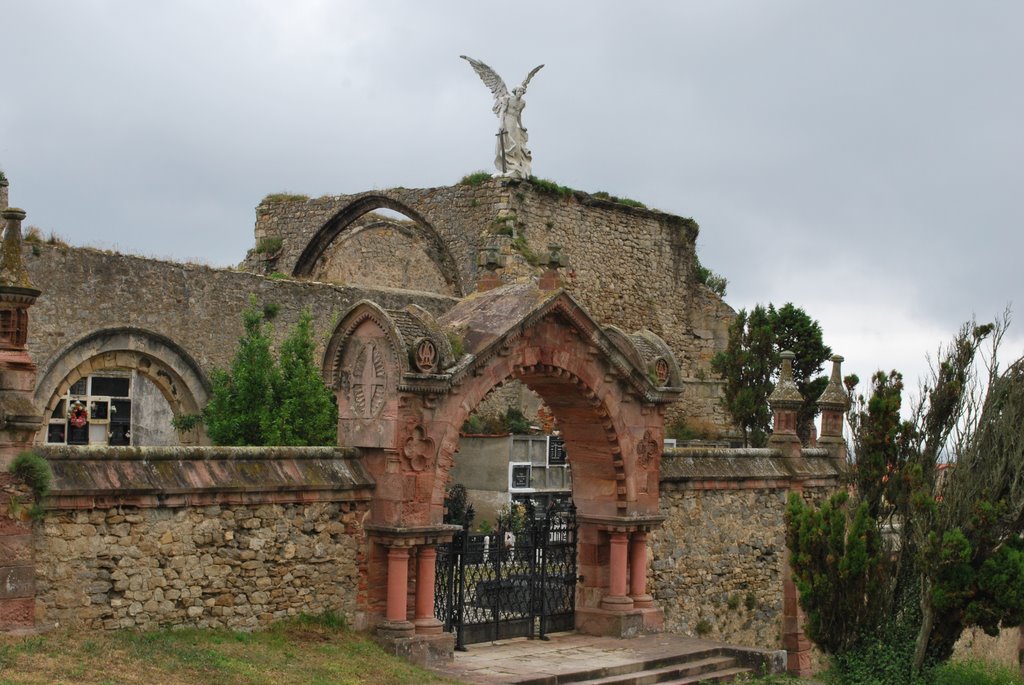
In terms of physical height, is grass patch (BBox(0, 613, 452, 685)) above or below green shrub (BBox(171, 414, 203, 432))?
below

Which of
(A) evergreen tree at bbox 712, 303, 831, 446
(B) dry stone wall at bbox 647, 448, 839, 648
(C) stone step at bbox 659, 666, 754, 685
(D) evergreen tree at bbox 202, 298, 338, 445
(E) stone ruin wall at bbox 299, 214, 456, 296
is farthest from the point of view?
(E) stone ruin wall at bbox 299, 214, 456, 296

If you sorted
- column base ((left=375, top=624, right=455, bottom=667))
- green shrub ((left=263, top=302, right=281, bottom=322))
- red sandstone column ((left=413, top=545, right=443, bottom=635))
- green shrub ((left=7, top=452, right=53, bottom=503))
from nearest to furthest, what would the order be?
green shrub ((left=7, top=452, right=53, bottom=503)) < column base ((left=375, top=624, right=455, bottom=667)) < red sandstone column ((left=413, top=545, right=443, bottom=635)) < green shrub ((left=263, top=302, right=281, bottom=322))

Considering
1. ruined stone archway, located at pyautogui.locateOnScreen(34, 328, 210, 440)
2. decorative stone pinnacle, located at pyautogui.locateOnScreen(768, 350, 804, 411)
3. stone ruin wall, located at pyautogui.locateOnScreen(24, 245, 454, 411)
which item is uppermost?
stone ruin wall, located at pyautogui.locateOnScreen(24, 245, 454, 411)

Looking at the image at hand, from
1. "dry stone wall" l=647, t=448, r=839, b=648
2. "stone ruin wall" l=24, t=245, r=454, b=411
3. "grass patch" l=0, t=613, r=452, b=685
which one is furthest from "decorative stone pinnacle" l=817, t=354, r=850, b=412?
"grass patch" l=0, t=613, r=452, b=685

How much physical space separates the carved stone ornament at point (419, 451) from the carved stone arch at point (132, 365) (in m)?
10.4

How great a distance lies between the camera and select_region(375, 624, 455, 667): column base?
41.1ft

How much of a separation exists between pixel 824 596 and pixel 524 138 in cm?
1625

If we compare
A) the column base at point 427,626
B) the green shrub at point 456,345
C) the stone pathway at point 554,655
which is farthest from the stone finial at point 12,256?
the stone pathway at point 554,655

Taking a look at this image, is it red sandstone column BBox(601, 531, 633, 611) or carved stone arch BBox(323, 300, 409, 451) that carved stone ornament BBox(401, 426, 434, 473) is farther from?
red sandstone column BBox(601, 531, 633, 611)

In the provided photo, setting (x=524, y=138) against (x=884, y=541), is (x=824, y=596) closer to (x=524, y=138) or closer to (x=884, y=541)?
(x=884, y=541)

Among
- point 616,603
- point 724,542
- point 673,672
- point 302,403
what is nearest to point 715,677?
point 673,672

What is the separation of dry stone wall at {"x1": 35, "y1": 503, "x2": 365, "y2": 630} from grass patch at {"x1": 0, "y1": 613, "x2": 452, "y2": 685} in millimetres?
170

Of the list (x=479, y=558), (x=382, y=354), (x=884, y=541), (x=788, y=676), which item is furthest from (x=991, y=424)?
(x=382, y=354)

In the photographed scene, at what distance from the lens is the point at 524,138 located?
94.7 feet
